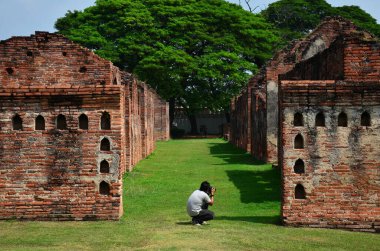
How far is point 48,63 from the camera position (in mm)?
→ 17234

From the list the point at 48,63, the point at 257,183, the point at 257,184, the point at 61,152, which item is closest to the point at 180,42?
the point at 48,63

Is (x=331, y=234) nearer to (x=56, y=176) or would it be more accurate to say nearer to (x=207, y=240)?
(x=207, y=240)

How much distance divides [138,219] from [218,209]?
1.86 meters

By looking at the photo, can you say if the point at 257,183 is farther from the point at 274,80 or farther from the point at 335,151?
the point at 274,80

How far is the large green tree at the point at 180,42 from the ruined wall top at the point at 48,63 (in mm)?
23294

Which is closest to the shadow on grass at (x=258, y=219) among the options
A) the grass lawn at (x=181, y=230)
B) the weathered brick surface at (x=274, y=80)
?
the grass lawn at (x=181, y=230)

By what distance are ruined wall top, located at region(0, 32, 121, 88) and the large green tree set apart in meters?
23.3

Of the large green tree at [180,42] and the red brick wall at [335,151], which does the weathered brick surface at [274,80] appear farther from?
the large green tree at [180,42]

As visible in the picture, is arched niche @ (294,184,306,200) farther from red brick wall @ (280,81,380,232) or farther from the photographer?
the photographer

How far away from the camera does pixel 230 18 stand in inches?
1734

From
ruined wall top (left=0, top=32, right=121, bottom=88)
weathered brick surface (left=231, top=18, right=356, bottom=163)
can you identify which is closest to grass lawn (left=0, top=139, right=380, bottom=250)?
ruined wall top (left=0, top=32, right=121, bottom=88)

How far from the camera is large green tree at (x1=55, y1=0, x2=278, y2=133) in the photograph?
4147cm

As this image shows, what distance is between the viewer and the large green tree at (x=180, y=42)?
4147cm

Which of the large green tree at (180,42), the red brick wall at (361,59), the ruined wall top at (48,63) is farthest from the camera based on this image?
the large green tree at (180,42)
